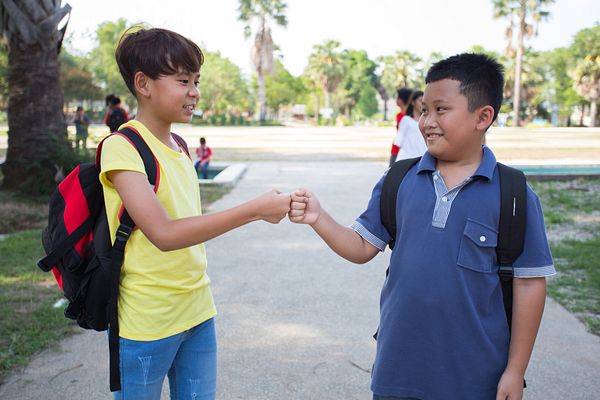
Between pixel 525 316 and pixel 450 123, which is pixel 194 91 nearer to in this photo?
pixel 450 123

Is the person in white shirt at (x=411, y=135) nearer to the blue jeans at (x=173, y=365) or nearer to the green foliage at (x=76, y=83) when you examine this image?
the blue jeans at (x=173, y=365)

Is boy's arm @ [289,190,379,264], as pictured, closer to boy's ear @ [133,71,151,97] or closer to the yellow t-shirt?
the yellow t-shirt

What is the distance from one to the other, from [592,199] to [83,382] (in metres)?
9.43

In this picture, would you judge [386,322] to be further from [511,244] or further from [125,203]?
[125,203]

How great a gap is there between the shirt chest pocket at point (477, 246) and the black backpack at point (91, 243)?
93cm

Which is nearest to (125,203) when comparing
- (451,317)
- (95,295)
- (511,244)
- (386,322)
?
(95,295)

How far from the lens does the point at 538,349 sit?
3990mm

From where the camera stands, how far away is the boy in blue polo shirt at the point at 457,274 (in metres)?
1.84

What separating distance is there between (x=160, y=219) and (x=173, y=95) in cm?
42

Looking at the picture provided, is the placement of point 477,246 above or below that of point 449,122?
below

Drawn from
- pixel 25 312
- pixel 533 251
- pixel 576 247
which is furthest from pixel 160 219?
pixel 576 247

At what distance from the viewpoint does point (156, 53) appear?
1958mm

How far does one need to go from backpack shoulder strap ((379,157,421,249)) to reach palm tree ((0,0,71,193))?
28.2ft

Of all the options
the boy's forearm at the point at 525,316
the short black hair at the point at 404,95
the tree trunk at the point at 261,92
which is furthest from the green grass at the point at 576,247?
the tree trunk at the point at 261,92
